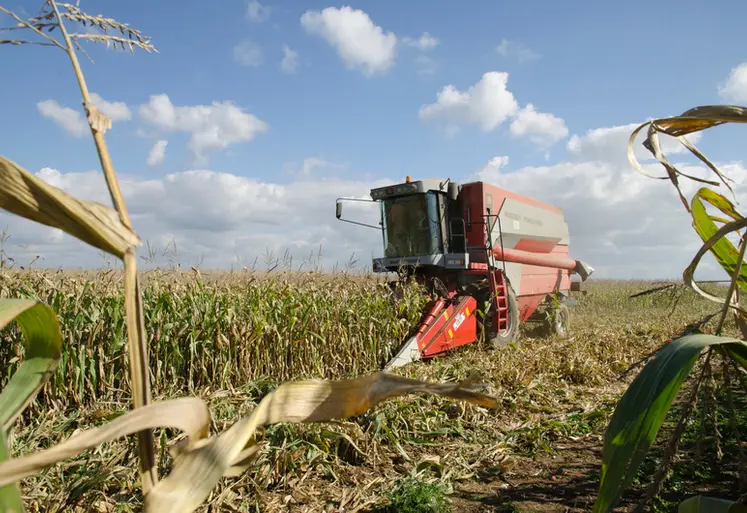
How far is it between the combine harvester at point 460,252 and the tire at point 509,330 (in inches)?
0.6

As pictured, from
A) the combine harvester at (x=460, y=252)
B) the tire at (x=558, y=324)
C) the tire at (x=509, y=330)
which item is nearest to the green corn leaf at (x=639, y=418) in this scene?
the combine harvester at (x=460, y=252)

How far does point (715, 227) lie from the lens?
1.64m

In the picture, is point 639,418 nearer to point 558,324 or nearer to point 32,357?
point 32,357

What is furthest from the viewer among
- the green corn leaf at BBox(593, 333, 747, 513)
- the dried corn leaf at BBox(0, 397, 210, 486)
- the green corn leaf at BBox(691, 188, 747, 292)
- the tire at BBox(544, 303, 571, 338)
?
the tire at BBox(544, 303, 571, 338)

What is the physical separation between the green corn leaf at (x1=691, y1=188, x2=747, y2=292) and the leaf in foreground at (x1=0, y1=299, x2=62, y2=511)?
1705 millimetres

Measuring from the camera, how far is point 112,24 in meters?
0.79

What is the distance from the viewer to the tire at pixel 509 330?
807 cm

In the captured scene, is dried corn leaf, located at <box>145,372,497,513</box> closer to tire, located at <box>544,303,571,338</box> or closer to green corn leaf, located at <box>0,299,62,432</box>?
A: green corn leaf, located at <box>0,299,62,432</box>

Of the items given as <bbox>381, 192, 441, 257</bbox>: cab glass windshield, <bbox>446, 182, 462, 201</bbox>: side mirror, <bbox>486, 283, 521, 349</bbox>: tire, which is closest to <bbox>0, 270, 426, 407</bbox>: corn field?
<bbox>486, 283, 521, 349</bbox>: tire

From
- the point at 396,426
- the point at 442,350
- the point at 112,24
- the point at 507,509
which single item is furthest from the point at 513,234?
the point at 112,24

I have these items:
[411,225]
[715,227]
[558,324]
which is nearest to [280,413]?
[715,227]

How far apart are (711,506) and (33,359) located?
1.62m

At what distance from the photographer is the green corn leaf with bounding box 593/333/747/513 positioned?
953 mm

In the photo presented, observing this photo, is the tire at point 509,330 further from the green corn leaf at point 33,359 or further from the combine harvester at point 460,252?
the green corn leaf at point 33,359
